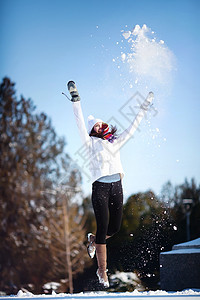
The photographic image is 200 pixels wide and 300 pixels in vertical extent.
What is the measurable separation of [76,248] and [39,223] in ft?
3.56

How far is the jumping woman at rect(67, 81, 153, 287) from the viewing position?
9.32ft

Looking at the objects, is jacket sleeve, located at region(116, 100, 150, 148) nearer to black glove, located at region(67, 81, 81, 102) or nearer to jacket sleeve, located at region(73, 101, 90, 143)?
jacket sleeve, located at region(73, 101, 90, 143)

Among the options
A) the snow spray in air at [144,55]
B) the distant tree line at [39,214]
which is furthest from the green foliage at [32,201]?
the snow spray in air at [144,55]

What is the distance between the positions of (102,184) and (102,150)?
0.30 metres

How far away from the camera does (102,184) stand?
2869mm

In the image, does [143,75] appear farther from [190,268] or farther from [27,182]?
[27,182]

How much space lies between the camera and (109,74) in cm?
423

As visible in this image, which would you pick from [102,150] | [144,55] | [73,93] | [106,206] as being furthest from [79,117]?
[144,55]

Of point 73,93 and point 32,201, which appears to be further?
point 32,201

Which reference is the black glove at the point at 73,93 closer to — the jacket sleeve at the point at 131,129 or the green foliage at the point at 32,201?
the jacket sleeve at the point at 131,129

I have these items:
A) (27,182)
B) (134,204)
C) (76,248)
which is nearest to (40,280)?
(76,248)

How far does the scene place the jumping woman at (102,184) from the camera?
284cm

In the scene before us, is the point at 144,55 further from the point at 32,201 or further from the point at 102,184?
the point at 32,201

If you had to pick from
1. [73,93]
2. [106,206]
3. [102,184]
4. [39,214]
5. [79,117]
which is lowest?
[39,214]
